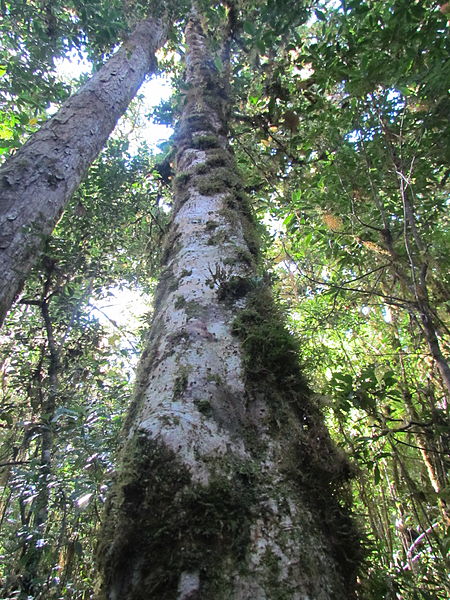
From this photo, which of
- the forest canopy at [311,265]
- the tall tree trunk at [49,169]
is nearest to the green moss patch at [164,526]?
the forest canopy at [311,265]

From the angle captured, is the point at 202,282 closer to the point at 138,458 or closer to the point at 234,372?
the point at 234,372

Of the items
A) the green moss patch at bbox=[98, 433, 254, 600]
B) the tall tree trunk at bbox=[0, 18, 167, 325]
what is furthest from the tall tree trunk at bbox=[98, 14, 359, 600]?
the tall tree trunk at bbox=[0, 18, 167, 325]

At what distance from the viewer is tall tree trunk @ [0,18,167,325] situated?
8.40 feet

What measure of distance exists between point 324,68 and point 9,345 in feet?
18.3

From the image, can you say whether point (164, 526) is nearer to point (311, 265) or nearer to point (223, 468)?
point (223, 468)

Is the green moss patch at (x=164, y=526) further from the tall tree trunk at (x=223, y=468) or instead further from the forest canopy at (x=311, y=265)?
the forest canopy at (x=311, y=265)

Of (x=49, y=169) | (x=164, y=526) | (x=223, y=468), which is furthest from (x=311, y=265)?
(x=164, y=526)

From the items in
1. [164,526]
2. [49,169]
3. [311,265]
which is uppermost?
[311,265]

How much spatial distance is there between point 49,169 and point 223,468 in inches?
117

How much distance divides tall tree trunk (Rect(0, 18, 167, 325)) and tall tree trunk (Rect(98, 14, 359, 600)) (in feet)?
3.88

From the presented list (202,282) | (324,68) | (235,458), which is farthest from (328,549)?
(324,68)

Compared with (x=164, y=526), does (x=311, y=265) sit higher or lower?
higher

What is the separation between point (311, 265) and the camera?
5188 millimetres

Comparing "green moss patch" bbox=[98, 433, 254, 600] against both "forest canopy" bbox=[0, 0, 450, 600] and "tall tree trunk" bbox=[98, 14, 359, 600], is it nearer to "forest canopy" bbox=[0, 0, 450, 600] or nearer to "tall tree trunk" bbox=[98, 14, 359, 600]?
"tall tree trunk" bbox=[98, 14, 359, 600]
